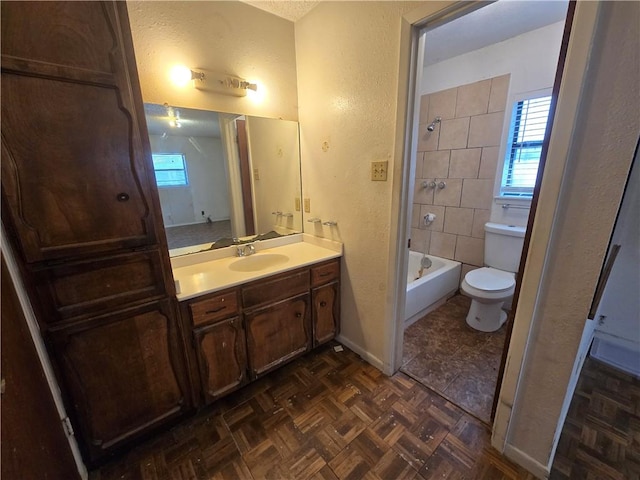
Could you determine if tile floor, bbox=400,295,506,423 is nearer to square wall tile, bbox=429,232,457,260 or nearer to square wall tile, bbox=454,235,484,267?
square wall tile, bbox=454,235,484,267

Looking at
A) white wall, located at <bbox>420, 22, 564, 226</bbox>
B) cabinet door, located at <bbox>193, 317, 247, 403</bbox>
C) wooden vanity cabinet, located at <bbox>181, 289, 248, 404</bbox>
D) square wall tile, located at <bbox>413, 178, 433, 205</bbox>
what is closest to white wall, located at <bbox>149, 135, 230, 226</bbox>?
wooden vanity cabinet, located at <bbox>181, 289, 248, 404</bbox>

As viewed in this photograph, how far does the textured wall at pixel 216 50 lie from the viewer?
140 cm

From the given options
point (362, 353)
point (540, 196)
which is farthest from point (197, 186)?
point (540, 196)

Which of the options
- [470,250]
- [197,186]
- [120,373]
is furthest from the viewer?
[470,250]

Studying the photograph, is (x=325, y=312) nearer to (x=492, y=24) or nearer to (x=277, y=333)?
(x=277, y=333)

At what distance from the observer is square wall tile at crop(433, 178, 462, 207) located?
104 inches

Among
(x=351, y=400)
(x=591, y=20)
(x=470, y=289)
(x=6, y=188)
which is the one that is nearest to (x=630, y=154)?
(x=591, y=20)

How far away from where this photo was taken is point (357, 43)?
148 centimetres

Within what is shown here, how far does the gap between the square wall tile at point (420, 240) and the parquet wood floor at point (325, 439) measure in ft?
5.52

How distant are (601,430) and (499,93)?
2.46m

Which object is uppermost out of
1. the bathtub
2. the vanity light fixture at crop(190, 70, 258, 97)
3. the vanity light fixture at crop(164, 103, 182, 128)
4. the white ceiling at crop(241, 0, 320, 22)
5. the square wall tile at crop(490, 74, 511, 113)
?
the white ceiling at crop(241, 0, 320, 22)

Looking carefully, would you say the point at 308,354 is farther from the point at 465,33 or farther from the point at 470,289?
the point at 465,33

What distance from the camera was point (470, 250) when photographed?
8.76 feet

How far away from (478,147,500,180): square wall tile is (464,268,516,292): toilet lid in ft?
2.88
